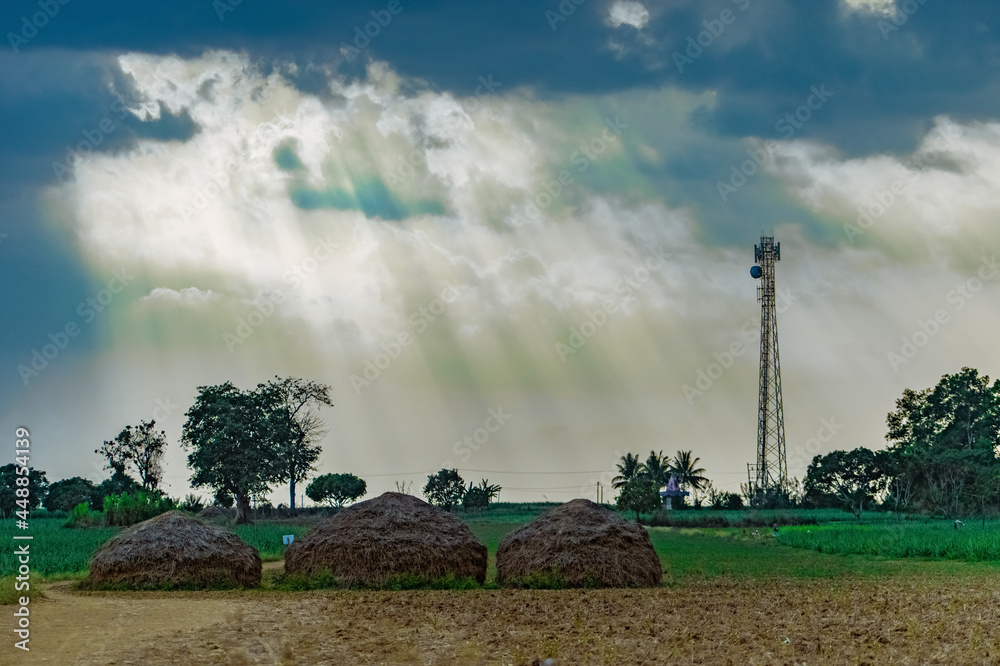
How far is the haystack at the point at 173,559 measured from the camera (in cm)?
2016

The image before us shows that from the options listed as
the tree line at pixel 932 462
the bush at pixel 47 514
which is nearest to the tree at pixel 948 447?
the tree line at pixel 932 462

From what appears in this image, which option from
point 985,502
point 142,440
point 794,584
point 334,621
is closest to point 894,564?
point 794,584

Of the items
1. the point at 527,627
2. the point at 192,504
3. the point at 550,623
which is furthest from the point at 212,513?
the point at 527,627

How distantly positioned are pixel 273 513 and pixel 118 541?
4601 centimetres

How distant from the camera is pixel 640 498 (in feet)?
218

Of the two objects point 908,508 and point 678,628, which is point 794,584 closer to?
point 678,628

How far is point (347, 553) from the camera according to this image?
68.2 ft

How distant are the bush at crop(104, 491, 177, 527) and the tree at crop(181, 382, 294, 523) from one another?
43.2ft

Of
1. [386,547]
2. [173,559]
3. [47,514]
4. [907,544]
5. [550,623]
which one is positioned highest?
[386,547]

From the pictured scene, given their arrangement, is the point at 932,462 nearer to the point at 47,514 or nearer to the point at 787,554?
the point at 787,554

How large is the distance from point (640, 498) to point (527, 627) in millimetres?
53488

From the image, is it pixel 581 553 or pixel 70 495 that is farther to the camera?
pixel 70 495

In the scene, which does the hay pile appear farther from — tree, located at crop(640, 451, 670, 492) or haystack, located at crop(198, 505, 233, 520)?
tree, located at crop(640, 451, 670, 492)

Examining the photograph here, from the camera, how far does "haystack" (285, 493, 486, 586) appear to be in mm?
20688
